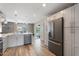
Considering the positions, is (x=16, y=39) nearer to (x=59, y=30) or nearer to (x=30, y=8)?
(x=30, y=8)

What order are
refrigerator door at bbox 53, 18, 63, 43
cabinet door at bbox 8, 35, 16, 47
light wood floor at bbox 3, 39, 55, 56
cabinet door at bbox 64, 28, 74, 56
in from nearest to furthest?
cabinet door at bbox 64, 28, 74, 56 → refrigerator door at bbox 53, 18, 63, 43 → light wood floor at bbox 3, 39, 55, 56 → cabinet door at bbox 8, 35, 16, 47

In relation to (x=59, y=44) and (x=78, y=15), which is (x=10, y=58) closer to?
(x=78, y=15)

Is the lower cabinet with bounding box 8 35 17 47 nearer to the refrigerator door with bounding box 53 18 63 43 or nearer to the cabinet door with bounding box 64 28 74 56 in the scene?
the refrigerator door with bounding box 53 18 63 43

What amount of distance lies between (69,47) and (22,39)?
4.48 metres

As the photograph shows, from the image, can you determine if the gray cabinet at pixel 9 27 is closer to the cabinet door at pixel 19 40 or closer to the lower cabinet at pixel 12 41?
the cabinet door at pixel 19 40

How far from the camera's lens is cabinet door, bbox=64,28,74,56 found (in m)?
3.44

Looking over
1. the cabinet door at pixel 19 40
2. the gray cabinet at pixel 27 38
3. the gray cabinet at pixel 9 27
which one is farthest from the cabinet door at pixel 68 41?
the gray cabinet at pixel 9 27

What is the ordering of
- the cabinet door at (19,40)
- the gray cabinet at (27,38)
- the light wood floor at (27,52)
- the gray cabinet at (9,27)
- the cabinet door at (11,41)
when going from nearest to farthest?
the light wood floor at (27,52), the cabinet door at (11,41), the cabinet door at (19,40), the gray cabinet at (27,38), the gray cabinet at (9,27)

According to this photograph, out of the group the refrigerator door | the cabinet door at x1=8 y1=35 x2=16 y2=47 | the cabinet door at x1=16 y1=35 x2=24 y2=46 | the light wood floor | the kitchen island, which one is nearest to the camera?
the refrigerator door

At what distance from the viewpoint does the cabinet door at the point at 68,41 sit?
11.3 ft

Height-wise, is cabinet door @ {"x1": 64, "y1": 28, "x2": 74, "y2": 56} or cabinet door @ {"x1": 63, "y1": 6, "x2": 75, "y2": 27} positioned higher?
cabinet door @ {"x1": 63, "y1": 6, "x2": 75, "y2": 27}

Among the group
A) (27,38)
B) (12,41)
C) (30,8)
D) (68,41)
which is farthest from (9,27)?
(68,41)

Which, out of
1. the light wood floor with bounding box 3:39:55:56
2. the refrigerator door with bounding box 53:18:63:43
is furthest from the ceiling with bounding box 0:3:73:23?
the light wood floor with bounding box 3:39:55:56

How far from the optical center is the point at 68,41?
3.64 meters
